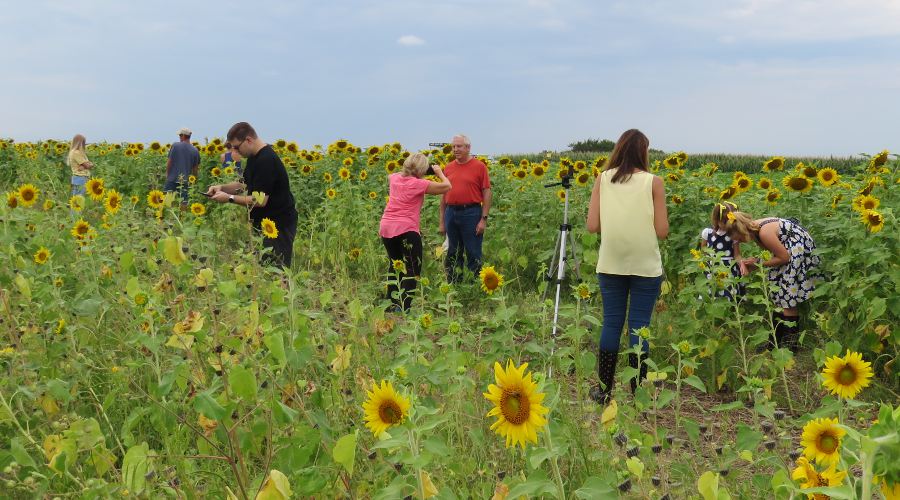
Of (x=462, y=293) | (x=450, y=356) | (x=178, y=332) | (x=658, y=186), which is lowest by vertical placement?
(x=462, y=293)

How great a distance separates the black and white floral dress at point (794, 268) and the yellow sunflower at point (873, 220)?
0.48 m

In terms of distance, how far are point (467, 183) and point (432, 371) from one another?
461 cm

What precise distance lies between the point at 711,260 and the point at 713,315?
0.36m

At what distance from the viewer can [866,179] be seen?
616 cm

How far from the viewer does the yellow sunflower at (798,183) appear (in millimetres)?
6383

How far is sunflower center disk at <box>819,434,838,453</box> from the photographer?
2.00 meters

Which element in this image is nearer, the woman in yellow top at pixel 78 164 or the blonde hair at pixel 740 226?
the blonde hair at pixel 740 226

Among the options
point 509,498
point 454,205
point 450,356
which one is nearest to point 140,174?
point 454,205

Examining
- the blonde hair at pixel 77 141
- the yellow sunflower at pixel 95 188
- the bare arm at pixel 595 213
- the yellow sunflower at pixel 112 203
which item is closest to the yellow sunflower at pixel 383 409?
the bare arm at pixel 595 213

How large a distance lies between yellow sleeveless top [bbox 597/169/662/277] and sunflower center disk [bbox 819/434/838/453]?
8.13ft

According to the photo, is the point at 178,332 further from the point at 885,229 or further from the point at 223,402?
the point at 885,229

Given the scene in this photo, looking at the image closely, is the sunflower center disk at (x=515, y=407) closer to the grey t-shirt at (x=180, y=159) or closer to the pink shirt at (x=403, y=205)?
the pink shirt at (x=403, y=205)

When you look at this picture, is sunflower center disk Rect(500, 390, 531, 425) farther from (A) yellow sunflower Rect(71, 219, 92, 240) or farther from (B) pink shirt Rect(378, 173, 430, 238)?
(B) pink shirt Rect(378, 173, 430, 238)

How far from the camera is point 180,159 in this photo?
10.8m
